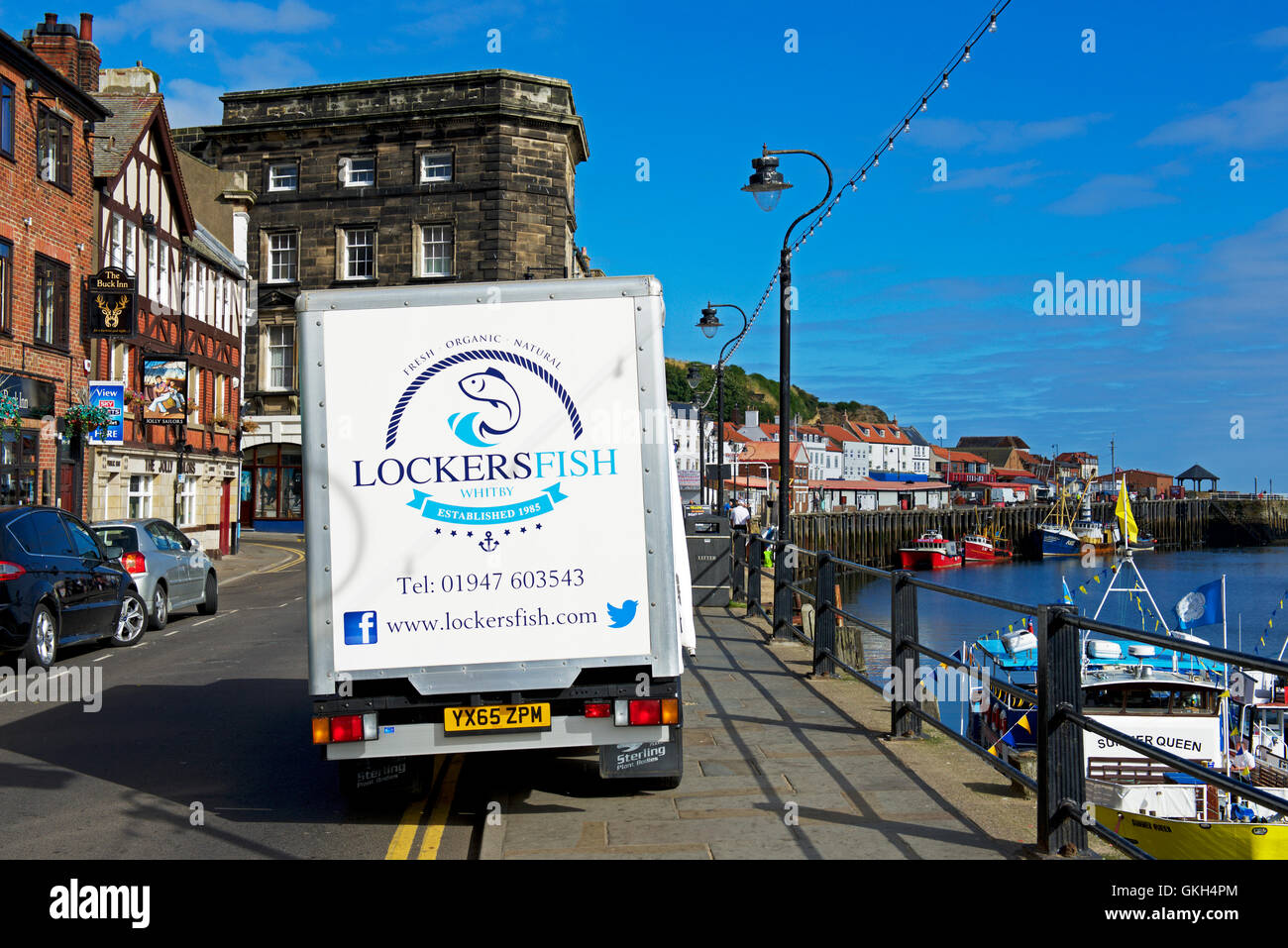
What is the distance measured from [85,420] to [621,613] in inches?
861

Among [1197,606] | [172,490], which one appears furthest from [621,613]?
[172,490]

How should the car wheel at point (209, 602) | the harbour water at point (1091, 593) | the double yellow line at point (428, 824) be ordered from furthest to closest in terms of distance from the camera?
1. the harbour water at point (1091, 593)
2. the car wheel at point (209, 602)
3. the double yellow line at point (428, 824)

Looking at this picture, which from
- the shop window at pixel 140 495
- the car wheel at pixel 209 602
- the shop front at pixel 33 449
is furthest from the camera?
the shop window at pixel 140 495

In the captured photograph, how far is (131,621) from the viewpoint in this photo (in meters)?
15.0

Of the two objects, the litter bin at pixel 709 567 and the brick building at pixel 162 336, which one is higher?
the brick building at pixel 162 336

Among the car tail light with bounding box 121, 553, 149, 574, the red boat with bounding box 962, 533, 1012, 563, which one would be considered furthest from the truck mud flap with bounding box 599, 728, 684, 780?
the red boat with bounding box 962, 533, 1012, 563

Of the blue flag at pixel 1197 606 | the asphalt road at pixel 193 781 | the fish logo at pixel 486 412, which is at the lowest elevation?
the blue flag at pixel 1197 606

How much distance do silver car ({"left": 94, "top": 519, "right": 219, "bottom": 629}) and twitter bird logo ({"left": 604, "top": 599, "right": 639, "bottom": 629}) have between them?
1140 centimetres

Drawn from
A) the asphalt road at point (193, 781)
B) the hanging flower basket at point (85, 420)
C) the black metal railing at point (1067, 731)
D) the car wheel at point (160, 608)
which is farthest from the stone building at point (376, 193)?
the black metal railing at point (1067, 731)

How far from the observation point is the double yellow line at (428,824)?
19.6 feet

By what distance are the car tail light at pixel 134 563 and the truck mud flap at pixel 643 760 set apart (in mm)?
11690

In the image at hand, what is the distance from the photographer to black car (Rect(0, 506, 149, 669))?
1200 centimetres

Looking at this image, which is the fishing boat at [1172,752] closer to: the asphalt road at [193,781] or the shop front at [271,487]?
the asphalt road at [193,781]

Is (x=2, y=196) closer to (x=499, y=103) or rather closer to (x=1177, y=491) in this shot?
(x=499, y=103)
